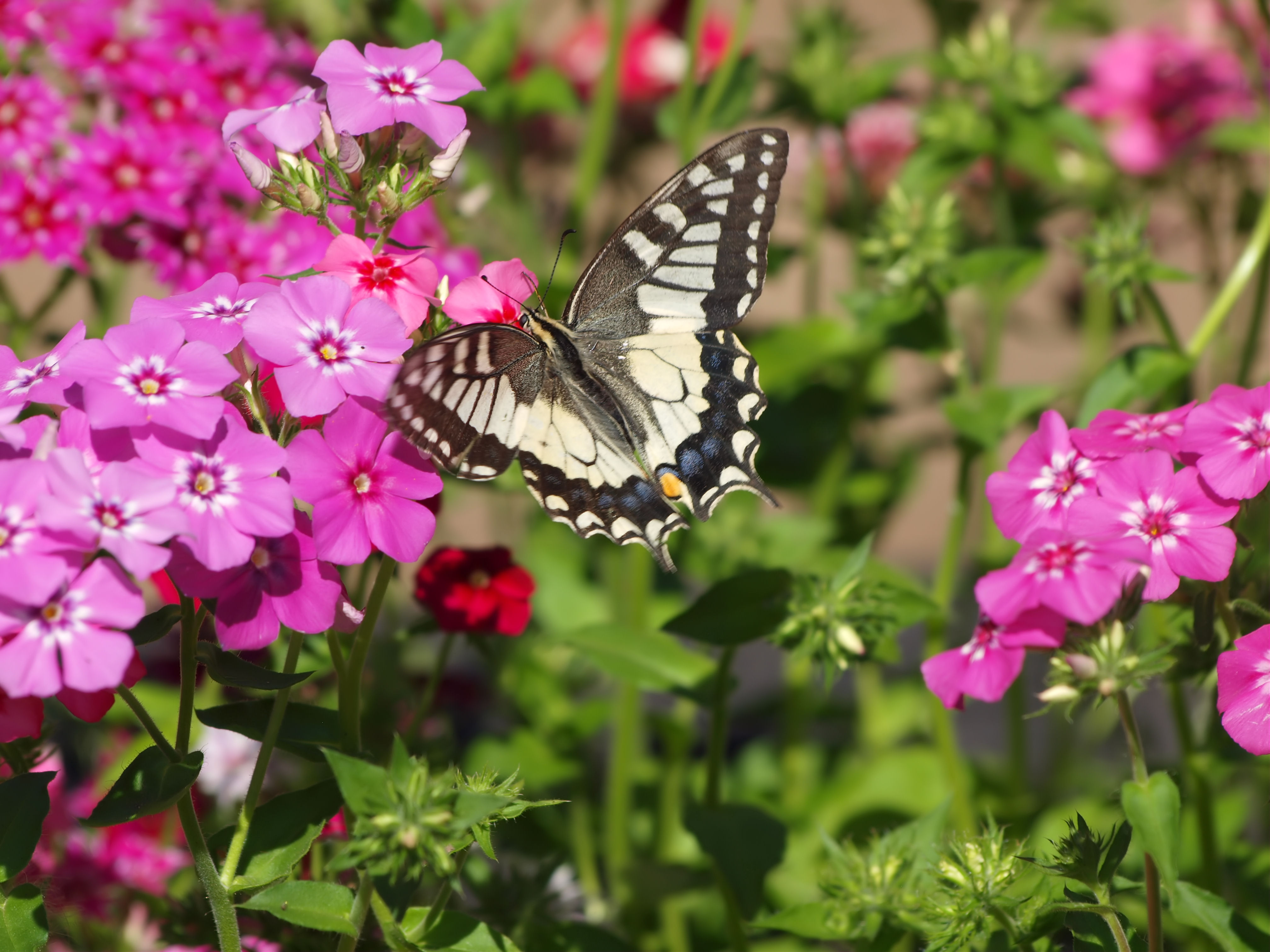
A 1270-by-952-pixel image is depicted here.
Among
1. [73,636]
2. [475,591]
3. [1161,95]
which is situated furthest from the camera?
[1161,95]

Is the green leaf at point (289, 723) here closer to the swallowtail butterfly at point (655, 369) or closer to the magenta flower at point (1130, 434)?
the swallowtail butterfly at point (655, 369)

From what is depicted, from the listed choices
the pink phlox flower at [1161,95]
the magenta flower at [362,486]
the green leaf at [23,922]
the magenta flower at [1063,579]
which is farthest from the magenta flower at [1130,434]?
the pink phlox flower at [1161,95]

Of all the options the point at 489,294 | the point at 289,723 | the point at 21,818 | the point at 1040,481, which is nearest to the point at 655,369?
the point at 489,294

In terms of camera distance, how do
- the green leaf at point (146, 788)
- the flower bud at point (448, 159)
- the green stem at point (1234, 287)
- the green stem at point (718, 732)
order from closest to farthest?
the green leaf at point (146, 788) < the flower bud at point (448, 159) < the green stem at point (718, 732) < the green stem at point (1234, 287)

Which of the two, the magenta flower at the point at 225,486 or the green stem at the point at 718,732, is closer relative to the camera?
the magenta flower at the point at 225,486

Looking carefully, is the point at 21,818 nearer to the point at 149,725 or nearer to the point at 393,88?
the point at 149,725

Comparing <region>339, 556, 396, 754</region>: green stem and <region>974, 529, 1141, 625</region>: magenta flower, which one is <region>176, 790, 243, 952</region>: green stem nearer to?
<region>339, 556, 396, 754</region>: green stem
